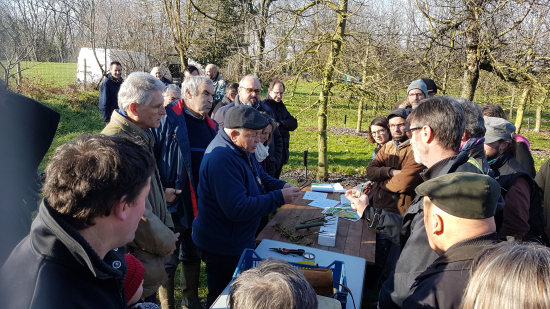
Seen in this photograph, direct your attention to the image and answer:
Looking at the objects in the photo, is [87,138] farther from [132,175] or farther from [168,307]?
[168,307]

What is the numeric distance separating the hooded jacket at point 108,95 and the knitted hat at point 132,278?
6.11 meters

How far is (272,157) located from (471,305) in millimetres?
4258

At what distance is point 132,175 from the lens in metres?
1.31

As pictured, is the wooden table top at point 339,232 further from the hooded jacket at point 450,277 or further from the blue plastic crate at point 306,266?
the hooded jacket at point 450,277

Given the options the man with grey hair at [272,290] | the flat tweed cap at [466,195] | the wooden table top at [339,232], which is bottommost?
the wooden table top at [339,232]

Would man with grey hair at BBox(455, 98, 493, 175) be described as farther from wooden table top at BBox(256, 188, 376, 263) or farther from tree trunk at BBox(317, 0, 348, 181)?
tree trunk at BBox(317, 0, 348, 181)

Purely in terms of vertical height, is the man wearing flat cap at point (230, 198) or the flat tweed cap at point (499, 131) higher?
the flat tweed cap at point (499, 131)

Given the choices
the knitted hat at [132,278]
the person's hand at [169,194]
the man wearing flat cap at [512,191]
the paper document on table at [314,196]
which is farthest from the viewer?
the paper document on table at [314,196]

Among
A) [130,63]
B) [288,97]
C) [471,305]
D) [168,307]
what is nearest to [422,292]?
[471,305]

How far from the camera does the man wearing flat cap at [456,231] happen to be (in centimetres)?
144

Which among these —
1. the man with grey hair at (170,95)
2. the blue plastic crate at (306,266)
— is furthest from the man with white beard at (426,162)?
the man with grey hair at (170,95)

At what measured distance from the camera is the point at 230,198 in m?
2.58

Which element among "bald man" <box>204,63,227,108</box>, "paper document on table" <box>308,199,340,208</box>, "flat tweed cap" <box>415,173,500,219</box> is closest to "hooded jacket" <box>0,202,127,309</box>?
"flat tweed cap" <box>415,173,500,219</box>

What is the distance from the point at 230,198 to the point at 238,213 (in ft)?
0.44
